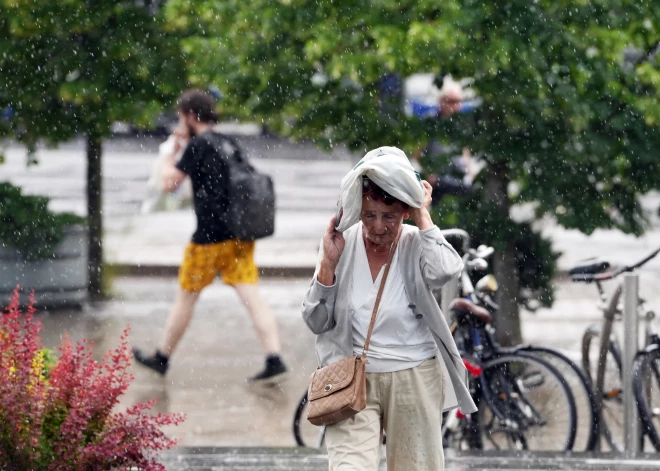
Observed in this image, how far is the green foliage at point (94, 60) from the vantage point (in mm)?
9555

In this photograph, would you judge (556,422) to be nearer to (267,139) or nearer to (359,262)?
(359,262)

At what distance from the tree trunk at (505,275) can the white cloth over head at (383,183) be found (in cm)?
443

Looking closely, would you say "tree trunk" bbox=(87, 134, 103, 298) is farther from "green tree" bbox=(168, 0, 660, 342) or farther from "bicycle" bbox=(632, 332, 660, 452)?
"bicycle" bbox=(632, 332, 660, 452)

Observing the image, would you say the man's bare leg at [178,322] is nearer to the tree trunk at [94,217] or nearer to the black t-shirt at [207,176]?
the black t-shirt at [207,176]

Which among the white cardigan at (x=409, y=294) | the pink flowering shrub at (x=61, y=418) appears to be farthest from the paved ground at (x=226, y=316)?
the white cardigan at (x=409, y=294)

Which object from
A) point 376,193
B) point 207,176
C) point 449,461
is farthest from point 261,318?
point 376,193

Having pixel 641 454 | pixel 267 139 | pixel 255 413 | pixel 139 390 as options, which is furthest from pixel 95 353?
pixel 267 139

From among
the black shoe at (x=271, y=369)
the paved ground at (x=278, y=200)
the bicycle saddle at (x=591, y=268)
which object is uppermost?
the bicycle saddle at (x=591, y=268)

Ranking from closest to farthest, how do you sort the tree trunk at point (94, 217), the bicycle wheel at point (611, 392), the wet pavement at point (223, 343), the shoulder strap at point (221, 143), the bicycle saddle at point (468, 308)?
1. the bicycle saddle at point (468, 308)
2. the bicycle wheel at point (611, 392)
3. the wet pavement at point (223, 343)
4. the shoulder strap at point (221, 143)
5. the tree trunk at point (94, 217)

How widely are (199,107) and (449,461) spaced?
3.80 m

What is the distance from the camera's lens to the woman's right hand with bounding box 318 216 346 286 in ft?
13.9

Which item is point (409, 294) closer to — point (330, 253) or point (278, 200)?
Result: point (330, 253)

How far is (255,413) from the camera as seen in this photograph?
8.01 meters

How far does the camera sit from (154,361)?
8648mm
